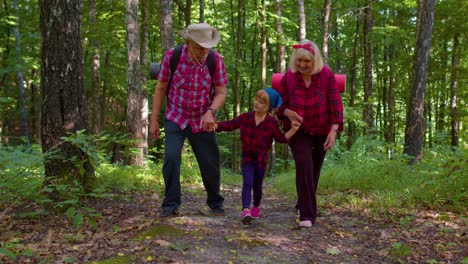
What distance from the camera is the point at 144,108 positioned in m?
14.8

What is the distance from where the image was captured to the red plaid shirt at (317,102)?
4.78 m

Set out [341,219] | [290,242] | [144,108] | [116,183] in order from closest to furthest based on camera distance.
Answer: [290,242] → [341,219] → [116,183] → [144,108]

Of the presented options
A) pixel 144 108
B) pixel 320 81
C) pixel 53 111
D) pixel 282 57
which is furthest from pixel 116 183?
pixel 282 57

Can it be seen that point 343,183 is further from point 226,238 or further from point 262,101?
point 226,238

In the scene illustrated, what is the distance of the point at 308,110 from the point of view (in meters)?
4.79

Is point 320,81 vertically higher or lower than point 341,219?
higher

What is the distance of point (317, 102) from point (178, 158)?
175 cm

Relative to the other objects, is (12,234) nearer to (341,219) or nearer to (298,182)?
(298,182)

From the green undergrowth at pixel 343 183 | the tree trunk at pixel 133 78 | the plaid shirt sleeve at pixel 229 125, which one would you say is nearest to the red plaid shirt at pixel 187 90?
the plaid shirt sleeve at pixel 229 125

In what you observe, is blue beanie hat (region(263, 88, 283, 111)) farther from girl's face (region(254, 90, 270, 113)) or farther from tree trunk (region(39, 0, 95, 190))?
tree trunk (region(39, 0, 95, 190))

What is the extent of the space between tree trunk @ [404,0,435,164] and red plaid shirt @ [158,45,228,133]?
708 centimetres

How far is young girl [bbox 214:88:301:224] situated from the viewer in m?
4.88

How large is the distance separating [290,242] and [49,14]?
395 cm

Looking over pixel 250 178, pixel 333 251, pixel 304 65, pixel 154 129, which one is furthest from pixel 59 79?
pixel 333 251
